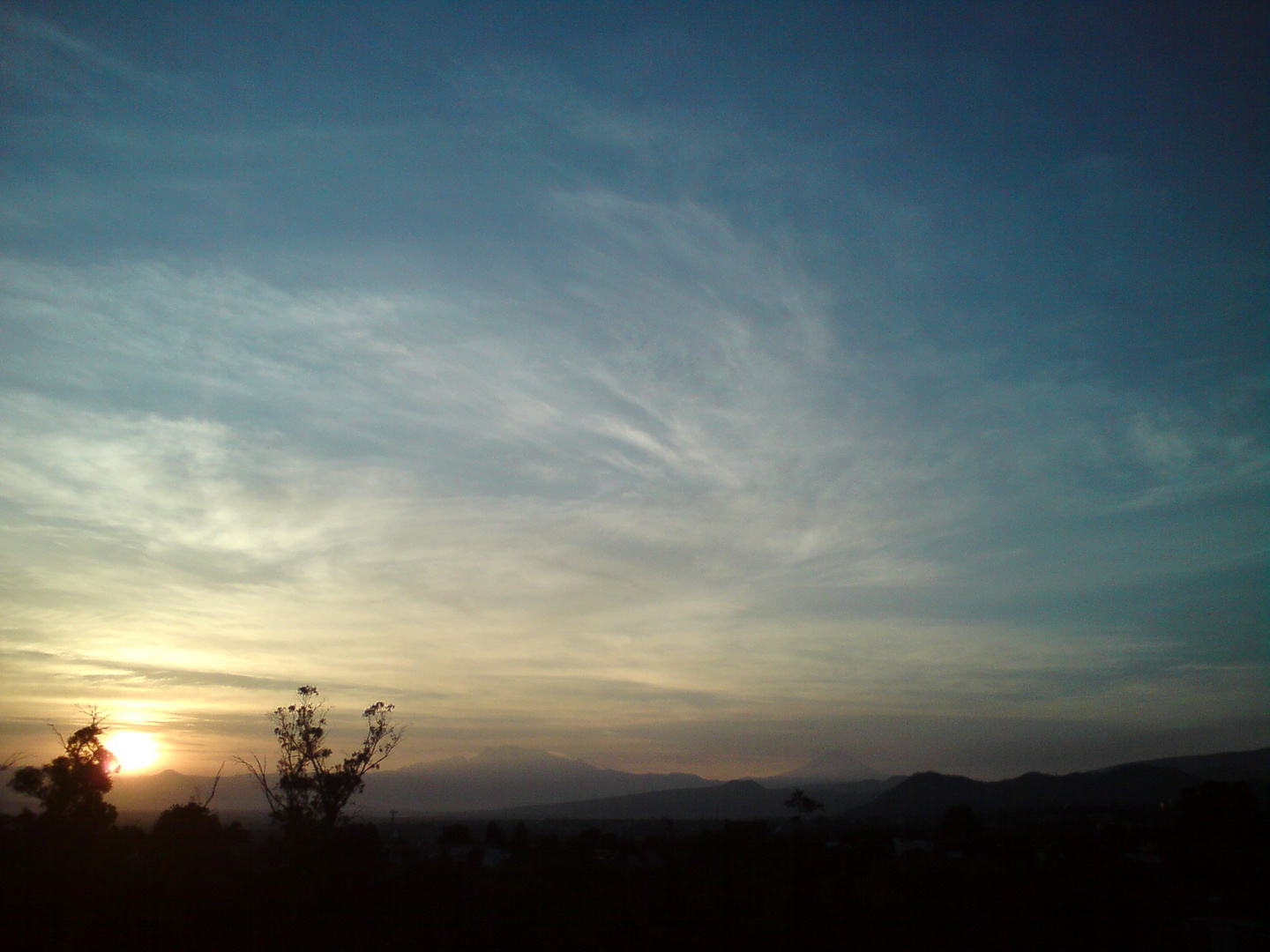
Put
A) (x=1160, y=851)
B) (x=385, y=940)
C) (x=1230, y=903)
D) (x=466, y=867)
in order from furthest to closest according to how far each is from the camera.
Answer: (x=1160, y=851) → (x=1230, y=903) → (x=466, y=867) → (x=385, y=940)

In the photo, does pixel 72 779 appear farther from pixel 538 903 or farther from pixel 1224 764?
pixel 1224 764

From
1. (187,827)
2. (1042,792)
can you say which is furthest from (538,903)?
(1042,792)

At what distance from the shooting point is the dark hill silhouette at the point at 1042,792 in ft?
386

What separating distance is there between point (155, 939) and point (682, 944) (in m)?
10.0

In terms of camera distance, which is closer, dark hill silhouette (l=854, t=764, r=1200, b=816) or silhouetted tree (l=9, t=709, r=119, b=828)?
silhouetted tree (l=9, t=709, r=119, b=828)

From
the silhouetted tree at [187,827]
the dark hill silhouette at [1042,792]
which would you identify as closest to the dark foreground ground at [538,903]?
the silhouetted tree at [187,827]

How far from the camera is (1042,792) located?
411 ft

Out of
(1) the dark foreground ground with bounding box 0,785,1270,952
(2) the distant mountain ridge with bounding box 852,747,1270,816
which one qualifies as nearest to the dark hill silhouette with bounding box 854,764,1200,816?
(2) the distant mountain ridge with bounding box 852,747,1270,816

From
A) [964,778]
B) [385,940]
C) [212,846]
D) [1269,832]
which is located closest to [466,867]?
[385,940]

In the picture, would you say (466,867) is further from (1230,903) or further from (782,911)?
(1230,903)

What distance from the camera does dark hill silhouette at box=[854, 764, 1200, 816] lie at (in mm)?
117688

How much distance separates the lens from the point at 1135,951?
681 inches

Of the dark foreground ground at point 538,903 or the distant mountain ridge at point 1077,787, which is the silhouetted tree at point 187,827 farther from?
the distant mountain ridge at point 1077,787

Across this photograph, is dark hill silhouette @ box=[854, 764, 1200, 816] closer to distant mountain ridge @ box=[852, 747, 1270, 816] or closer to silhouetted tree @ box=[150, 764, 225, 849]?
distant mountain ridge @ box=[852, 747, 1270, 816]
